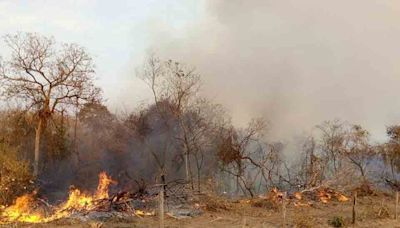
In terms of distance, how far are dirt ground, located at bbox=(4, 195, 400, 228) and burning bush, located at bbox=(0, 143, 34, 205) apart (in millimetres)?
3772

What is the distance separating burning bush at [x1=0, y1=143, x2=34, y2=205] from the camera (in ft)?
72.9

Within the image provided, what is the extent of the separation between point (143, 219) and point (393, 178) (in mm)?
22780

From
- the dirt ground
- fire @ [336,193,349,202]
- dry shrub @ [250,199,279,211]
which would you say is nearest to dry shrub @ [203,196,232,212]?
the dirt ground

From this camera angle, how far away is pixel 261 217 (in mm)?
22578

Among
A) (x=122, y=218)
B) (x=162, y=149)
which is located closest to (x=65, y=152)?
(x=162, y=149)

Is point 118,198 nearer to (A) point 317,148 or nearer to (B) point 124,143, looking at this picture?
(B) point 124,143

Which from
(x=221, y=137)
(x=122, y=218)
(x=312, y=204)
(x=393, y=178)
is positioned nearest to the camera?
(x=122, y=218)

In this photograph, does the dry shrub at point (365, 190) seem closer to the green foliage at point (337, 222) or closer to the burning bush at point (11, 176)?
the green foliage at point (337, 222)

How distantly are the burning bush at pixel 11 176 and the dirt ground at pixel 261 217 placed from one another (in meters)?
3.77

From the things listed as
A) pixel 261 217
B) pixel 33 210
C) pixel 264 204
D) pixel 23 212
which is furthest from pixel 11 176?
pixel 264 204

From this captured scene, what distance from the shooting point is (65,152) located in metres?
39.1

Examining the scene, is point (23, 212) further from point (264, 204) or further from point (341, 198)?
point (341, 198)

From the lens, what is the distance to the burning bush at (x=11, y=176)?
22219 mm

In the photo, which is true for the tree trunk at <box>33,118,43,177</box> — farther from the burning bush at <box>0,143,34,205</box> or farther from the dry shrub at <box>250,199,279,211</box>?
the dry shrub at <box>250,199,279,211</box>
